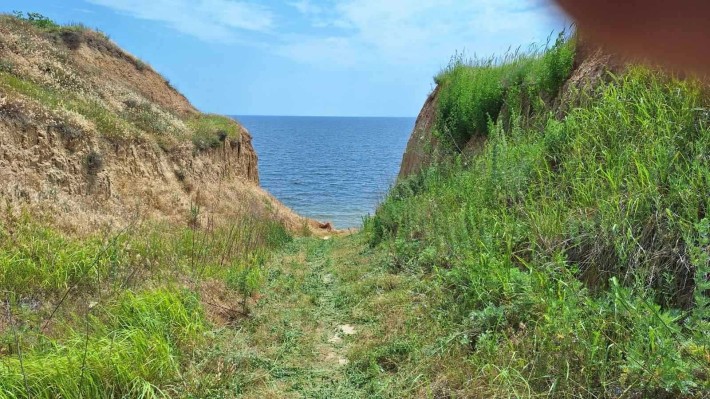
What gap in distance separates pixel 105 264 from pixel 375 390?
4.54 metres

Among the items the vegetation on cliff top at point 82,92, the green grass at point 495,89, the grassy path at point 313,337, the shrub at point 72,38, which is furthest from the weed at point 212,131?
the grassy path at point 313,337

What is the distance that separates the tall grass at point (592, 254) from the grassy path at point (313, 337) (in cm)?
72

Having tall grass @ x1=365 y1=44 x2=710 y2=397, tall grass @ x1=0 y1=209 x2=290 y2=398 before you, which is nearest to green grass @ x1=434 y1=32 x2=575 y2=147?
tall grass @ x1=365 y1=44 x2=710 y2=397

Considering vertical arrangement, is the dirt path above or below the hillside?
below

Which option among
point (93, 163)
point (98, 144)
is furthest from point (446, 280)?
point (98, 144)

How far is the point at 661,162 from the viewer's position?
4.46m

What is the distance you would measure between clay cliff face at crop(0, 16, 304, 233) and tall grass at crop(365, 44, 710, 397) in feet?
23.1

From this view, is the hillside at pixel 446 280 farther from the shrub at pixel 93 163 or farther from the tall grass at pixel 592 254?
the shrub at pixel 93 163

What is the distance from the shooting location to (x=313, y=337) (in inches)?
215

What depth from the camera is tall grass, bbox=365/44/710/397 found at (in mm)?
3152

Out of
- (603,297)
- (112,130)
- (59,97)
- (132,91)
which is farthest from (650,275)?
(132,91)

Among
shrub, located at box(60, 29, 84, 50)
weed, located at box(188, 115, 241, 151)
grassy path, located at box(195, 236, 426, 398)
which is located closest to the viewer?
grassy path, located at box(195, 236, 426, 398)

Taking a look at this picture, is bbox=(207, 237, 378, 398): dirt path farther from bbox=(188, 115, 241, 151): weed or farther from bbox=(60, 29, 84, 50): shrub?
bbox=(60, 29, 84, 50): shrub

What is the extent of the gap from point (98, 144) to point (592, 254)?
12052 mm
